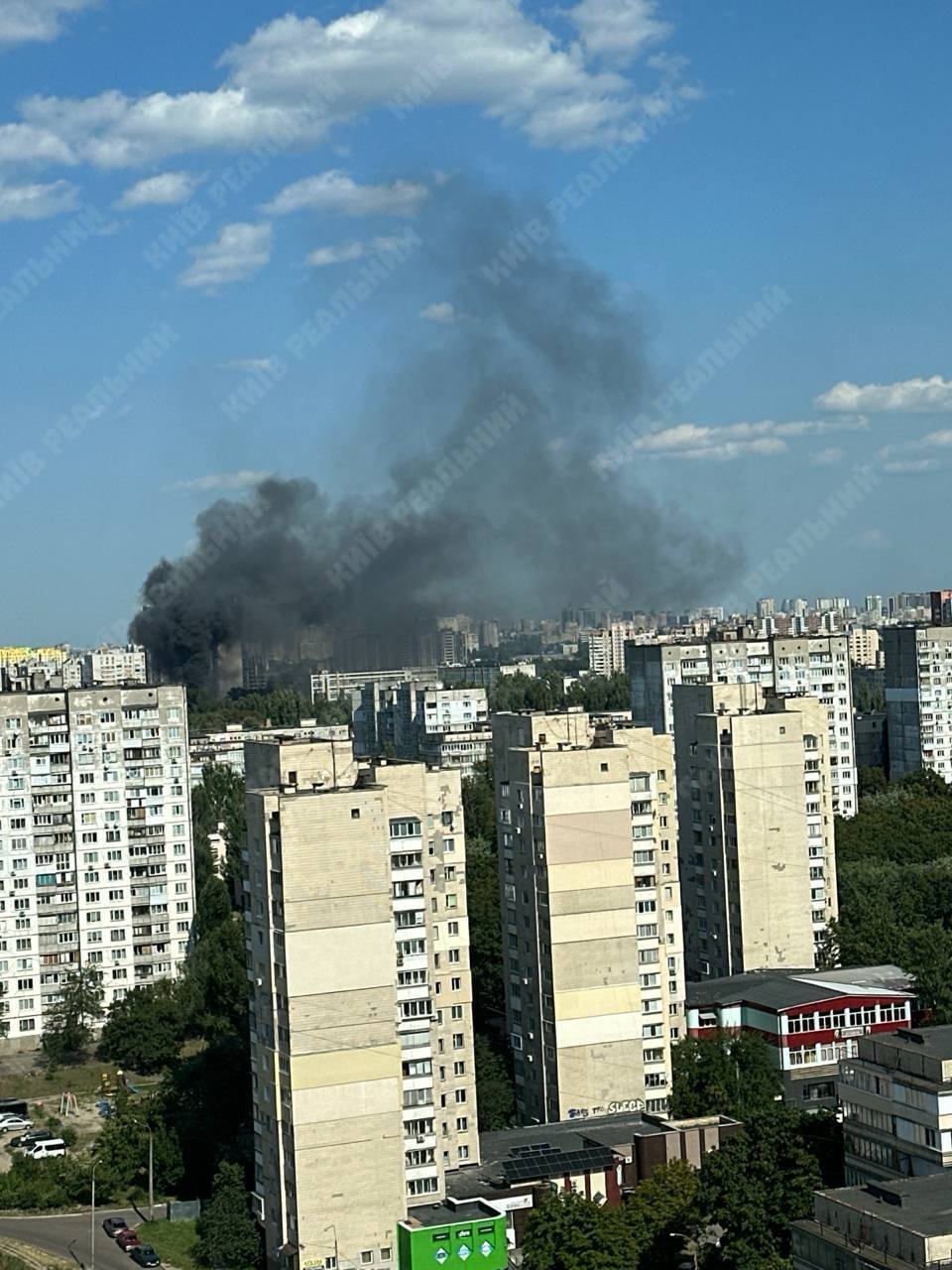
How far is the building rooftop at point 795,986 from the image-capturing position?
17.4 meters

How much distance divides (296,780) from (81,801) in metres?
9.57

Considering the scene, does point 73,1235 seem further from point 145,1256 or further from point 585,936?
point 585,936

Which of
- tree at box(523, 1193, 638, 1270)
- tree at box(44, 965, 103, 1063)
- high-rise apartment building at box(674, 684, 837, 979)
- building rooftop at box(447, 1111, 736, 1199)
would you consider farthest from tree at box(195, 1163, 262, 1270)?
high-rise apartment building at box(674, 684, 837, 979)

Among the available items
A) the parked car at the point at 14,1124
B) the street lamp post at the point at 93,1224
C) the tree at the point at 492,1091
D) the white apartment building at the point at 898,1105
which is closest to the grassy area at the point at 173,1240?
the street lamp post at the point at 93,1224

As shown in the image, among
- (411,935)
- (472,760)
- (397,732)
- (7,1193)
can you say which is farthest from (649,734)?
(397,732)

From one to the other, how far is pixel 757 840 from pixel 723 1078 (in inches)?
186

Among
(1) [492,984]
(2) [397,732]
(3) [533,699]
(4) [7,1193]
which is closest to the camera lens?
(4) [7,1193]

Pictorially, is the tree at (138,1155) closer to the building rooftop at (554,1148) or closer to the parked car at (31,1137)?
the parked car at (31,1137)

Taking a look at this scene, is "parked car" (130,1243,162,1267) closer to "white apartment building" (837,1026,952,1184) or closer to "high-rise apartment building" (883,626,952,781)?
"white apartment building" (837,1026,952,1184)

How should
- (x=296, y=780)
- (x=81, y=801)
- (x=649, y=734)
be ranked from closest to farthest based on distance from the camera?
1. (x=296, y=780)
2. (x=649, y=734)
3. (x=81, y=801)

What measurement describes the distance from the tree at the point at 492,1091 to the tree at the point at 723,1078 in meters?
1.61

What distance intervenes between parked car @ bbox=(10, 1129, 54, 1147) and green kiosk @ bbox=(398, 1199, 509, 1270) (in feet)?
19.9

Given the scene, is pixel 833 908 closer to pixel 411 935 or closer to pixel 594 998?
pixel 594 998

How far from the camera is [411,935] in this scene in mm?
14023
